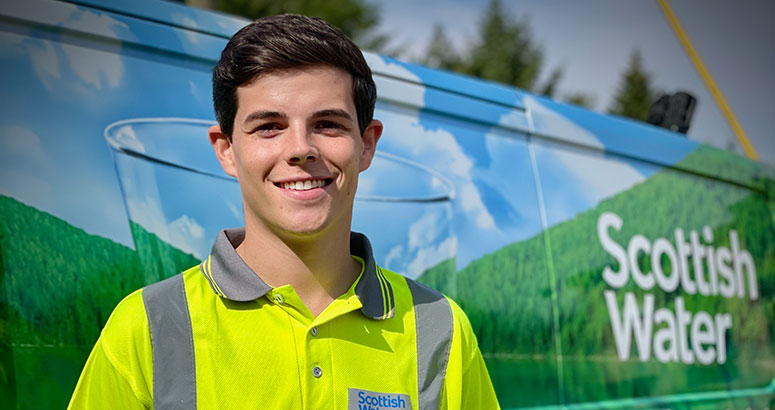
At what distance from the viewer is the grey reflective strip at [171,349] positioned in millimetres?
1571

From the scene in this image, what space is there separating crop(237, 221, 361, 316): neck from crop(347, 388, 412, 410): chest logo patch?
0.62ft

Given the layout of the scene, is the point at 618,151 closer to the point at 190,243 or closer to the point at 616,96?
the point at 190,243

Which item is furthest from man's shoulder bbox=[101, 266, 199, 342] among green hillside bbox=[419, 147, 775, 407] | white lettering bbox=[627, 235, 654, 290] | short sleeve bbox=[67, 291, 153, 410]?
white lettering bbox=[627, 235, 654, 290]

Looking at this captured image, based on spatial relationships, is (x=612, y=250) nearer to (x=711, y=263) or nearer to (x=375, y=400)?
(x=711, y=263)

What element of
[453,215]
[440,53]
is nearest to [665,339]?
[453,215]

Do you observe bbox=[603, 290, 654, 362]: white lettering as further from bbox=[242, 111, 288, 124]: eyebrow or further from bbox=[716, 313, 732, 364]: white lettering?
bbox=[242, 111, 288, 124]: eyebrow

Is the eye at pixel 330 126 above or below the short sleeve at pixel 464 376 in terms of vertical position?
above

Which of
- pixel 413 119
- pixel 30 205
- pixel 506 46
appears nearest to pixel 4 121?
pixel 30 205

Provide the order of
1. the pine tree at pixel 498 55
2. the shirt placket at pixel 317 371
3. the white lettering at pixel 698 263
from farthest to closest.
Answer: the pine tree at pixel 498 55
the white lettering at pixel 698 263
the shirt placket at pixel 317 371

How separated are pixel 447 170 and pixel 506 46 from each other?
36.3 metres

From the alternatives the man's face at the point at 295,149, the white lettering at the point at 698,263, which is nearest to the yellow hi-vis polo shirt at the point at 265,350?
the man's face at the point at 295,149

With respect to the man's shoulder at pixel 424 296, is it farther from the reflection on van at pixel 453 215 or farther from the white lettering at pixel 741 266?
the white lettering at pixel 741 266

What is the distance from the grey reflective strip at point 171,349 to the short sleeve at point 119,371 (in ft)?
0.06

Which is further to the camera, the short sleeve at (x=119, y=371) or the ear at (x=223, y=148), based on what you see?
the ear at (x=223, y=148)
